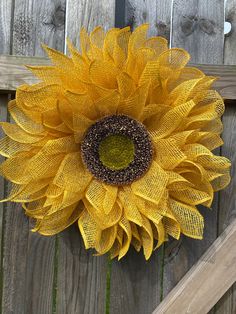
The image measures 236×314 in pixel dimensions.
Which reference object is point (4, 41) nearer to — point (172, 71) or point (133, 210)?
point (172, 71)

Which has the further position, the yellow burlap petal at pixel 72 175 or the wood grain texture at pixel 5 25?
the wood grain texture at pixel 5 25

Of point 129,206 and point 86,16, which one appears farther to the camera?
point 86,16

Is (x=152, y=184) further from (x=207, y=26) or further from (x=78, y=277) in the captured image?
(x=207, y=26)

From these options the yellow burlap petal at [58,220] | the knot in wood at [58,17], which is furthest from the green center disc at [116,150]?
the knot in wood at [58,17]

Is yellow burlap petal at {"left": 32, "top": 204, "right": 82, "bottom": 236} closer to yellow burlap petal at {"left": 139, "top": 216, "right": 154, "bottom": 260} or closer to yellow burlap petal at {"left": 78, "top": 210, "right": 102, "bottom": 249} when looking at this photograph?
yellow burlap petal at {"left": 78, "top": 210, "right": 102, "bottom": 249}

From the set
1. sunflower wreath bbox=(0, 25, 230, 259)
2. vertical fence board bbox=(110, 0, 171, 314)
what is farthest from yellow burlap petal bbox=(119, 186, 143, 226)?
vertical fence board bbox=(110, 0, 171, 314)

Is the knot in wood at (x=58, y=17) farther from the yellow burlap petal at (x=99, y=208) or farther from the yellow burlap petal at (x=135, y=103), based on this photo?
the yellow burlap petal at (x=99, y=208)

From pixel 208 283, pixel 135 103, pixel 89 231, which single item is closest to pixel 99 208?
pixel 89 231

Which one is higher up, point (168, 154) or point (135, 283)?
point (168, 154)
